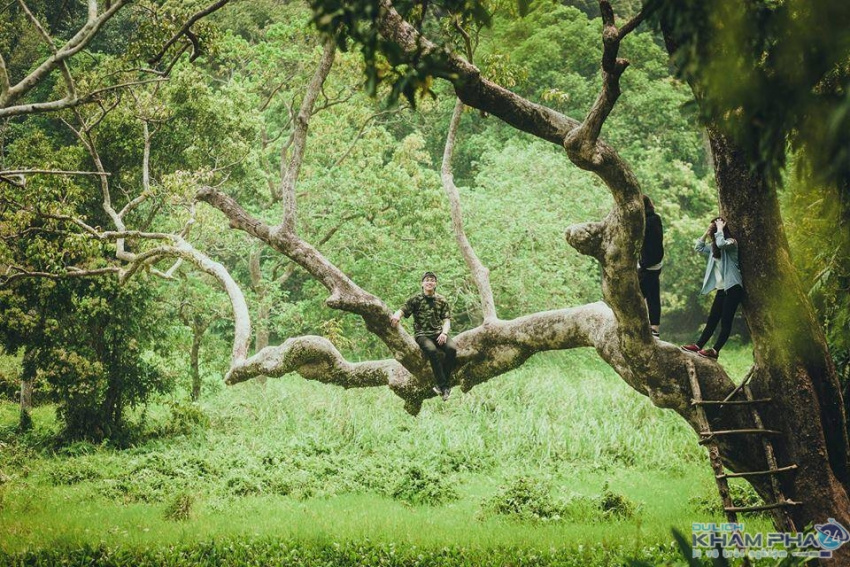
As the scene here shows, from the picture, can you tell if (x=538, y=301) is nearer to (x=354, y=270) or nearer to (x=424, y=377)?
(x=354, y=270)

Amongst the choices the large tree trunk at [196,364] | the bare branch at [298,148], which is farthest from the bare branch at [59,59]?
the large tree trunk at [196,364]

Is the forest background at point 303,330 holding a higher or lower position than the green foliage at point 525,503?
higher

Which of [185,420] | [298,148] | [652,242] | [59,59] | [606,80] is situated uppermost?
[59,59]

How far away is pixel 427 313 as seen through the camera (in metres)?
7.54

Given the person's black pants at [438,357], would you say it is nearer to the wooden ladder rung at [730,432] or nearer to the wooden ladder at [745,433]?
the wooden ladder at [745,433]

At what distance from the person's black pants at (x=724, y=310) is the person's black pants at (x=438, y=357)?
6.93 ft

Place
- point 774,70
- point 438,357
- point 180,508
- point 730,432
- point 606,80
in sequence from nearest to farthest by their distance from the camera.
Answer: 1. point 774,70
2. point 606,80
3. point 730,432
4. point 438,357
5. point 180,508

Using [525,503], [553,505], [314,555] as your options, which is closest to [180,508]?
[314,555]

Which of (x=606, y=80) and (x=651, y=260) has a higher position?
(x=606, y=80)

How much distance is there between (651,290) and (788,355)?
114 centimetres

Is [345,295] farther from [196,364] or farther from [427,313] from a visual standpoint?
[196,364]

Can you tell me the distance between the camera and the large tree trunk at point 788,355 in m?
5.62

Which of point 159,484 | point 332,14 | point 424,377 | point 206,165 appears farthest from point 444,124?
point 332,14

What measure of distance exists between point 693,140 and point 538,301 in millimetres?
11541
